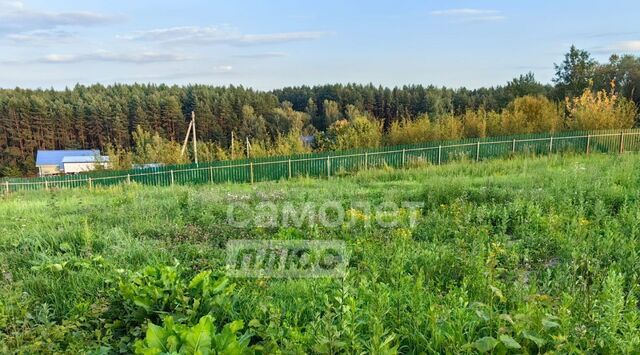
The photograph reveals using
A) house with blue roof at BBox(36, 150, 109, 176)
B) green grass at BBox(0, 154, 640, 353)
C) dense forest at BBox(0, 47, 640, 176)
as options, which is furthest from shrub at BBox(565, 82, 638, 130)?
house with blue roof at BBox(36, 150, 109, 176)

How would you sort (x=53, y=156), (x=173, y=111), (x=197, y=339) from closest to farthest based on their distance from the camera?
1. (x=197, y=339)
2. (x=53, y=156)
3. (x=173, y=111)

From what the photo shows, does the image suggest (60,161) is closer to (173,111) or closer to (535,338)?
(173,111)

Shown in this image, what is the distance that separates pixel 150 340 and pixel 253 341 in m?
0.71

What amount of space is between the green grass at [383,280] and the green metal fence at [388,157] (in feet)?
35.2

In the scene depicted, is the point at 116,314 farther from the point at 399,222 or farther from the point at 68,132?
the point at 68,132

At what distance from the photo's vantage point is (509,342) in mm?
2098

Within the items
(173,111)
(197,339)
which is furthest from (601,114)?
(173,111)

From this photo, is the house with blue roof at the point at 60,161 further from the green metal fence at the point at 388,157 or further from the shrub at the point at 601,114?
the shrub at the point at 601,114

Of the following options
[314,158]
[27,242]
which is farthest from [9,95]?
[27,242]

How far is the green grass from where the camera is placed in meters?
2.29

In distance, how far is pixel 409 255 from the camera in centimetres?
406

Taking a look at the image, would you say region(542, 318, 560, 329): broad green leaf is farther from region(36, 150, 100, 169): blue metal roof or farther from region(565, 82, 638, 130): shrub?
region(36, 150, 100, 169): blue metal roof

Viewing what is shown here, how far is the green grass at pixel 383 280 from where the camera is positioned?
2293mm

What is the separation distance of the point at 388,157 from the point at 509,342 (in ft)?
52.8
